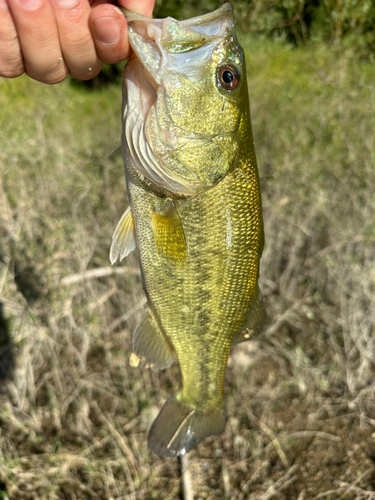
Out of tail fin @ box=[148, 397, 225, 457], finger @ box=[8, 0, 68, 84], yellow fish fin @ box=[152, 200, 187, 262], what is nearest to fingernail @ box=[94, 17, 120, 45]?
finger @ box=[8, 0, 68, 84]

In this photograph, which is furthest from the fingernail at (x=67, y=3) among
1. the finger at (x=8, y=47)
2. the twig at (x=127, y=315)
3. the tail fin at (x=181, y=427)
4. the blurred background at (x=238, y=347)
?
the twig at (x=127, y=315)

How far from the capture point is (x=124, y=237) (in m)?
1.36

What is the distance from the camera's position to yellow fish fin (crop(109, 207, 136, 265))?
4.38 feet

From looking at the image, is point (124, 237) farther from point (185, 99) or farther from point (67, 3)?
point (67, 3)

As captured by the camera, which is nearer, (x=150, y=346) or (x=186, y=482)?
(x=150, y=346)

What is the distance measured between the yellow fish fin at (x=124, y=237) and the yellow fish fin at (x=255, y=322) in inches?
23.1

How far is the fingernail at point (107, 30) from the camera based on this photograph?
3.37ft

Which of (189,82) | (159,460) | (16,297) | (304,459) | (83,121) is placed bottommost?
(304,459)

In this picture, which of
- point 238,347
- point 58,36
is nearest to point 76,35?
point 58,36

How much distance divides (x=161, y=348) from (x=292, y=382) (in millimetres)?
2394

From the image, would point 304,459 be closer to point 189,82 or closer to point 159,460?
point 159,460

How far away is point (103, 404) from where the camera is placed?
11.0 feet

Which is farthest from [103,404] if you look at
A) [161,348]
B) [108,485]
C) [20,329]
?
[161,348]

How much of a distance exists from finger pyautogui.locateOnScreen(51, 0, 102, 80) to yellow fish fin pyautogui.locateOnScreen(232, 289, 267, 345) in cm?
108
